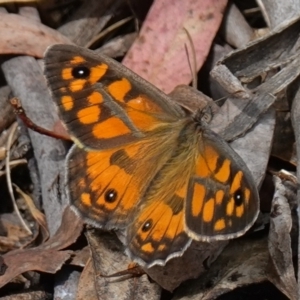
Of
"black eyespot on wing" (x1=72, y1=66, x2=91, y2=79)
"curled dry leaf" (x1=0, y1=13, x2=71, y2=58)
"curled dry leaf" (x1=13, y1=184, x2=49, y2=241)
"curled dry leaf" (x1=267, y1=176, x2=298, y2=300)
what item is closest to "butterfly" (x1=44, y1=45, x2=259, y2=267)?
"black eyespot on wing" (x1=72, y1=66, x2=91, y2=79)

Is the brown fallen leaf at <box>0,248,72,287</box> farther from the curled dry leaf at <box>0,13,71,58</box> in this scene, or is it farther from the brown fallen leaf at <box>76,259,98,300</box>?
the curled dry leaf at <box>0,13,71,58</box>

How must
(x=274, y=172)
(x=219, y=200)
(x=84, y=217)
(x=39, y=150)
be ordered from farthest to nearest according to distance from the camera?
1. (x=39, y=150)
2. (x=274, y=172)
3. (x=84, y=217)
4. (x=219, y=200)

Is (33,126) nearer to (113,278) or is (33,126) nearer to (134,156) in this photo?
(134,156)

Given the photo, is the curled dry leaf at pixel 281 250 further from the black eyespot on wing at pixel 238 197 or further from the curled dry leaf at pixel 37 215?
the curled dry leaf at pixel 37 215

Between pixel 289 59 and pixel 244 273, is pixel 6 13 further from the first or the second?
pixel 244 273

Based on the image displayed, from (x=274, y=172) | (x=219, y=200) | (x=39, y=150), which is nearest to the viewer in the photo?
(x=219, y=200)

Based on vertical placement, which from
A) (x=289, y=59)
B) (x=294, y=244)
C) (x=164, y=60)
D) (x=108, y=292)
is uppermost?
(x=289, y=59)

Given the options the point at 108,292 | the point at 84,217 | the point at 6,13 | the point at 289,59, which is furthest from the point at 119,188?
the point at 6,13
